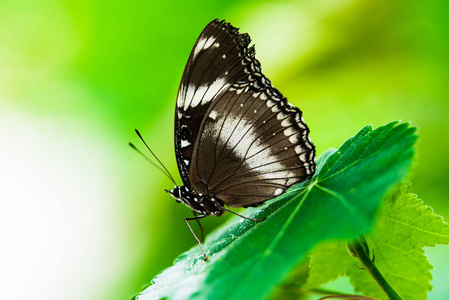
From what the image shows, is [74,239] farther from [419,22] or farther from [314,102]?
[419,22]

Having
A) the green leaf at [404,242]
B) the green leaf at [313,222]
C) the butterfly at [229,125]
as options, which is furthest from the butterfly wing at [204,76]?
the green leaf at [404,242]

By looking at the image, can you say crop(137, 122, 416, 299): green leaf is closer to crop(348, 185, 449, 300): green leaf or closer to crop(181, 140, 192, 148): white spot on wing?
crop(348, 185, 449, 300): green leaf

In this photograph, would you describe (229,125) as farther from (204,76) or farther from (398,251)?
(398,251)

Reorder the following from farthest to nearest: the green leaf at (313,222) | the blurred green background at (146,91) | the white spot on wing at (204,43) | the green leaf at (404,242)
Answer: the blurred green background at (146,91), the white spot on wing at (204,43), the green leaf at (404,242), the green leaf at (313,222)

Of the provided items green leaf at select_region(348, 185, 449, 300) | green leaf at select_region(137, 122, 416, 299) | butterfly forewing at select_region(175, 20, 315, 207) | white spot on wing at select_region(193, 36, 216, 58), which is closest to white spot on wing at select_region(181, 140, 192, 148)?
butterfly forewing at select_region(175, 20, 315, 207)

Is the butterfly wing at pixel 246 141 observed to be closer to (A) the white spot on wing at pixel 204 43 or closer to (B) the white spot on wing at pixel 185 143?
(B) the white spot on wing at pixel 185 143

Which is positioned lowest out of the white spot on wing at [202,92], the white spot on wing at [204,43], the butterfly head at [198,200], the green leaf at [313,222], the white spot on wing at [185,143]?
the green leaf at [313,222]
